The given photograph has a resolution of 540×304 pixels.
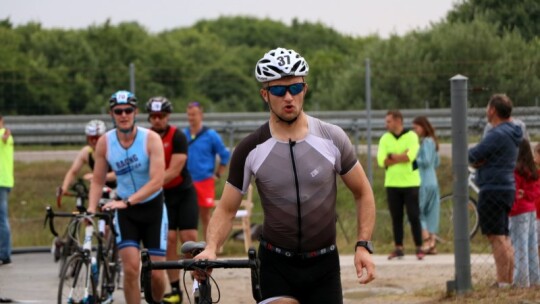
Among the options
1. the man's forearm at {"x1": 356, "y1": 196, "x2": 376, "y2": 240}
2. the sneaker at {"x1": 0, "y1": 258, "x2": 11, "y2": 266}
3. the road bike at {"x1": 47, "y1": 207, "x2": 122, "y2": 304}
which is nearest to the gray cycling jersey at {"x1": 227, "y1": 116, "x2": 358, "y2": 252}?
the man's forearm at {"x1": 356, "y1": 196, "x2": 376, "y2": 240}

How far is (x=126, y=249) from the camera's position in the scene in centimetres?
1107

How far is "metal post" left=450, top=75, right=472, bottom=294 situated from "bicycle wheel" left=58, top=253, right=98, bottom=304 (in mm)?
3411

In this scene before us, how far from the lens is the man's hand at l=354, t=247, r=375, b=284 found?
7371 millimetres

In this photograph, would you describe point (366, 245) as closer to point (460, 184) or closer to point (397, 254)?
point (460, 184)

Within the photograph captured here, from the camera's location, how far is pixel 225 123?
2166 centimetres

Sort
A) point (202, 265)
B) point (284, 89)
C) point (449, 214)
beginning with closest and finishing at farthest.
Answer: point (202, 265)
point (284, 89)
point (449, 214)

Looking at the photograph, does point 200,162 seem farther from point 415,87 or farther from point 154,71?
point 154,71

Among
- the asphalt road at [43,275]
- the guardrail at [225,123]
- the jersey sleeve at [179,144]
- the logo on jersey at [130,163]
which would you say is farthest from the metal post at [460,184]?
the guardrail at [225,123]

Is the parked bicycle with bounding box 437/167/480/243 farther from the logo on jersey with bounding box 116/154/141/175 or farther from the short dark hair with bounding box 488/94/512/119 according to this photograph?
the logo on jersey with bounding box 116/154/141/175

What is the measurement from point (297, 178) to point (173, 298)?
5.25 m

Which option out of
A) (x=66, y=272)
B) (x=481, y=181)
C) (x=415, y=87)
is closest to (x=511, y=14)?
(x=415, y=87)

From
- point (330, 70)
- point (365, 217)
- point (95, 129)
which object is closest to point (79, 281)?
point (95, 129)

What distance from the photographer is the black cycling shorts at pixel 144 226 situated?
440 inches

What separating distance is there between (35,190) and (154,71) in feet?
9.80
